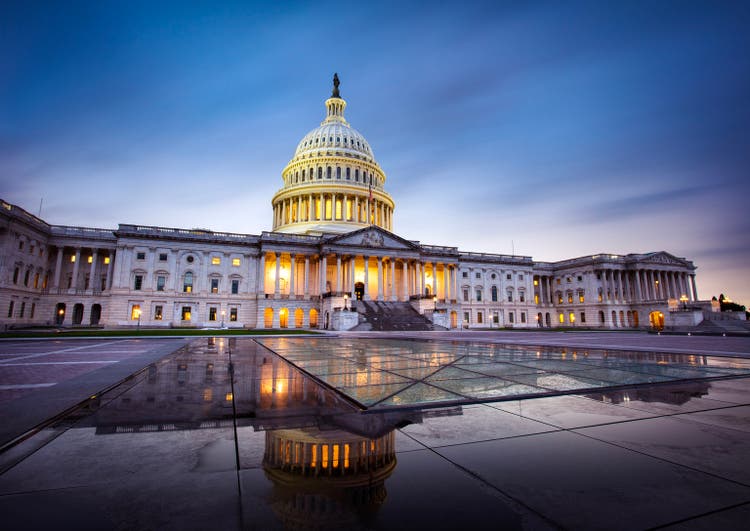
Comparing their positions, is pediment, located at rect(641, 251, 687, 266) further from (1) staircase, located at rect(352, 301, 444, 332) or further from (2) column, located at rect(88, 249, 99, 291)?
(2) column, located at rect(88, 249, 99, 291)

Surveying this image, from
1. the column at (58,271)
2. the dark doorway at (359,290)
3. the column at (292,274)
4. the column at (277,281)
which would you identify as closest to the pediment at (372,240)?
the column at (292,274)

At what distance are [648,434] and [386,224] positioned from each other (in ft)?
302

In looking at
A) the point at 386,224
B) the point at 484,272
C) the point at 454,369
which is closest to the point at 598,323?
the point at 484,272

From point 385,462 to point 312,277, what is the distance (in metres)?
71.6

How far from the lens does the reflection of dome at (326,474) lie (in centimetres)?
271

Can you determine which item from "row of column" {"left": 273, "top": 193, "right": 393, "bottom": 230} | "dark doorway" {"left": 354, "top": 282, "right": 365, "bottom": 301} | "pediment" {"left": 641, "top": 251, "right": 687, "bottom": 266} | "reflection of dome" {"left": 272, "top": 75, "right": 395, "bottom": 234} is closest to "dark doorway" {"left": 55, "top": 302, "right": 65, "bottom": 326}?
"reflection of dome" {"left": 272, "top": 75, "right": 395, "bottom": 234}

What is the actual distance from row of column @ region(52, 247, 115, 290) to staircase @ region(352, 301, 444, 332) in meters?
43.9

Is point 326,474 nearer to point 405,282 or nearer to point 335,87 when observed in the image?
point 405,282

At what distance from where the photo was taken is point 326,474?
334cm

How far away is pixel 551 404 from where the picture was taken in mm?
6195

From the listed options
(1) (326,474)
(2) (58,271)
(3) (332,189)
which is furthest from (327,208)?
(1) (326,474)

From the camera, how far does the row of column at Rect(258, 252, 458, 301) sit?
69.2 meters

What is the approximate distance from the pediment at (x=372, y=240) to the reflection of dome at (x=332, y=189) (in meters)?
13.8

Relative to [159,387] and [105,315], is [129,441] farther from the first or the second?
[105,315]
